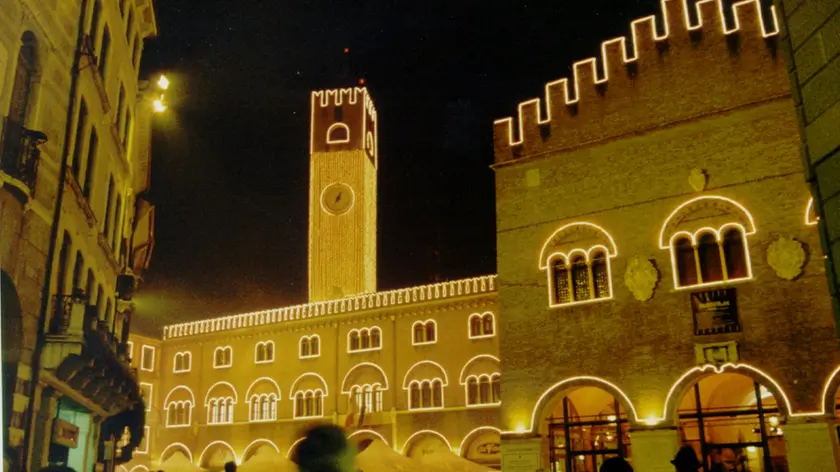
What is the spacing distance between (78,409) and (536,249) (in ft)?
37.3

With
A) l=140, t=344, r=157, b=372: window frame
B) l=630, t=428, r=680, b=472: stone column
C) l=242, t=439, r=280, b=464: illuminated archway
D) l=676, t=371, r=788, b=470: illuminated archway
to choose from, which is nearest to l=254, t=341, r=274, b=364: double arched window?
l=242, t=439, r=280, b=464: illuminated archway

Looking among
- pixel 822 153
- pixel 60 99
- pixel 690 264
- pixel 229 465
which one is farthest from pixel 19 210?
pixel 690 264

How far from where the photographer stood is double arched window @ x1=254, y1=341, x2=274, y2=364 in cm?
3881

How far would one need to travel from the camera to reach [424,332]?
35.3 m

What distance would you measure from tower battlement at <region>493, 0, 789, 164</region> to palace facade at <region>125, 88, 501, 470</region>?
45.8ft

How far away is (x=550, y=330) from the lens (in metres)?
19.2

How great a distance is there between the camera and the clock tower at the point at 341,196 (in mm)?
47188

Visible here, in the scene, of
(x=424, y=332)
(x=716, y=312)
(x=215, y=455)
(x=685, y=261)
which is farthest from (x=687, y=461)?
(x=215, y=455)

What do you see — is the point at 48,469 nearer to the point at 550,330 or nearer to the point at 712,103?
the point at 550,330

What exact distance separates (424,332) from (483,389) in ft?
12.9

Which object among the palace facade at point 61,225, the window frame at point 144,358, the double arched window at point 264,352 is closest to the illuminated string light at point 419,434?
the double arched window at point 264,352

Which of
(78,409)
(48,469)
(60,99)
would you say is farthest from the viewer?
(78,409)

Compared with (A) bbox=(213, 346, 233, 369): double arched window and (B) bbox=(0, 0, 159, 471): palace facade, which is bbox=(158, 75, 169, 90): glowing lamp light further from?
(A) bbox=(213, 346, 233, 369): double arched window

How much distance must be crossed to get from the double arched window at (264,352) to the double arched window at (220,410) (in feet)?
8.23
